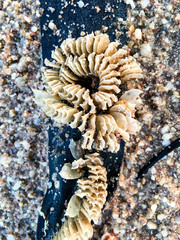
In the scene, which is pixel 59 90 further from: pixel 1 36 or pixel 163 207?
pixel 163 207

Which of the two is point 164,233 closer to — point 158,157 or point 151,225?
point 151,225

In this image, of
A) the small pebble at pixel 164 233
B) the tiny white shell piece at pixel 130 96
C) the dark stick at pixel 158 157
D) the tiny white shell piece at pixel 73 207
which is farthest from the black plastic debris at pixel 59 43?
the small pebble at pixel 164 233

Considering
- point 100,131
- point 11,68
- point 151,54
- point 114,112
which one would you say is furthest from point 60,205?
point 151,54

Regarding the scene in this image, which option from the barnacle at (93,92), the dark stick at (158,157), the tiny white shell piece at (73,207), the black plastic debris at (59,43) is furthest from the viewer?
the dark stick at (158,157)

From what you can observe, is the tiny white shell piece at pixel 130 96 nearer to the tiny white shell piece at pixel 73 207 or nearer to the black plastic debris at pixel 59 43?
the black plastic debris at pixel 59 43

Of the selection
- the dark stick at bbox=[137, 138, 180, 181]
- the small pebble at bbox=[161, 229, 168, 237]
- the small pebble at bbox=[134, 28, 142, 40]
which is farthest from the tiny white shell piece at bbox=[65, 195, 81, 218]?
the small pebble at bbox=[134, 28, 142, 40]

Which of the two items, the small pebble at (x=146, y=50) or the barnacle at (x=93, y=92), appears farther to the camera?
the small pebble at (x=146, y=50)

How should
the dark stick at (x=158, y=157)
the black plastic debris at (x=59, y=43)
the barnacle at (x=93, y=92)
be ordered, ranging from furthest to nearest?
the dark stick at (x=158, y=157) < the black plastic debris at (x=59, y=43) < the barnacle at (x=93, y=92)
